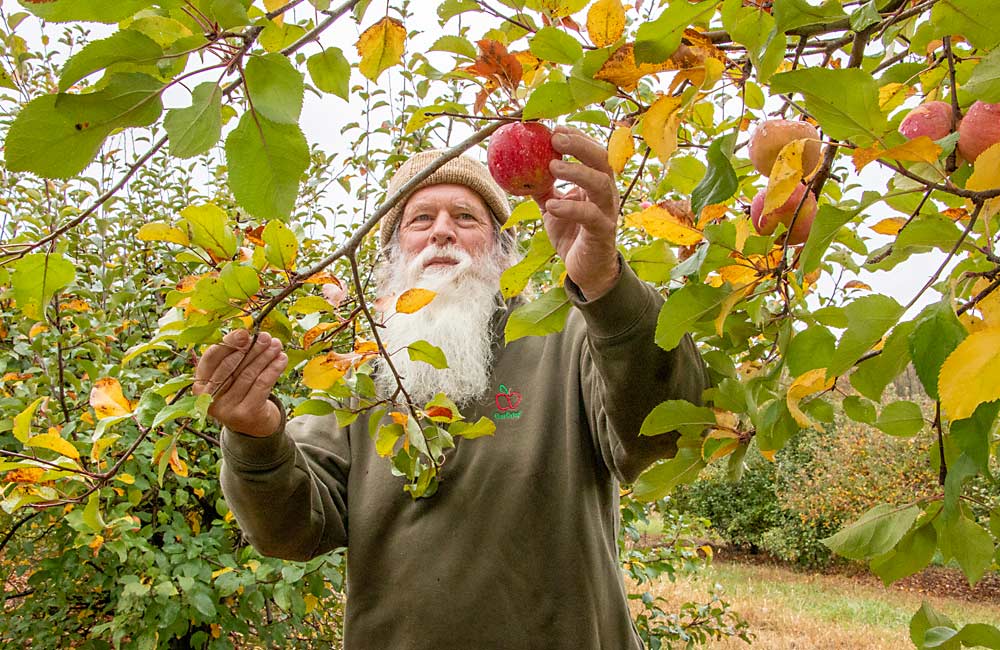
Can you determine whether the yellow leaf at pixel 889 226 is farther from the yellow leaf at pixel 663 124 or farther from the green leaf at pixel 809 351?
the yellow leaf at pixel 663 124

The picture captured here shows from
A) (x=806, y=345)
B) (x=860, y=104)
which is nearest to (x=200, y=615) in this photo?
(x=806, y=345)

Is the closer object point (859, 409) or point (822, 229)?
point (822, 229)

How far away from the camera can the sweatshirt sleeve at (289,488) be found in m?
1.73

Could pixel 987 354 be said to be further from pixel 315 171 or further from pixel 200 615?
pixel 315 171

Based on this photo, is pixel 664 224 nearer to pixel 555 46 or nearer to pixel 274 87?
pixel 555 46

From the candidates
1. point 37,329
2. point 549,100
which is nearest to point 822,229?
point 549,100

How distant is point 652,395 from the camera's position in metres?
1.40

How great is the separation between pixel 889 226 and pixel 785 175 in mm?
368

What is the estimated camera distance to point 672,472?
1.00 meters

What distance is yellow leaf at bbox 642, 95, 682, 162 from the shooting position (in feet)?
2.28

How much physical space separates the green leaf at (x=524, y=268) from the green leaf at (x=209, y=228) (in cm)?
42

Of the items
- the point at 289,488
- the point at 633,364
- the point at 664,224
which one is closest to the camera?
the point at 664,224

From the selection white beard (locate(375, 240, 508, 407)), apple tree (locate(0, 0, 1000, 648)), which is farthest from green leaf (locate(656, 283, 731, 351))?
white beard (locate(375, 240, 508, 407))

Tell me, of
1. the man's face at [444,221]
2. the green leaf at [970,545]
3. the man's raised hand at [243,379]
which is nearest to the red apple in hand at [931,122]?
the green leaf at [970,545]
